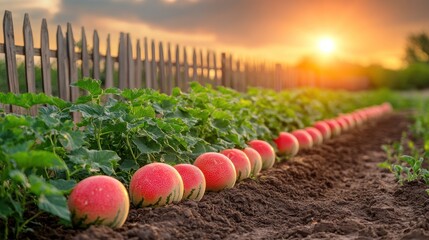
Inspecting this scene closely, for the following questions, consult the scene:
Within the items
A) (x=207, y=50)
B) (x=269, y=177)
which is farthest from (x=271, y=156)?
(x=207, y=50)

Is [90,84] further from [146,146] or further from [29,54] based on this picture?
[29,54]

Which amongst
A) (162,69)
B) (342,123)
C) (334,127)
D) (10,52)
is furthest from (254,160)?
(342,123)

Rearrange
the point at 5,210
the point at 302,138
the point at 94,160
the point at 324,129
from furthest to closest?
the point at 324,129 < the point at 302,138 < the point at 94,160 < the point at 5,210

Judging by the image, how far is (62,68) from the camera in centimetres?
711

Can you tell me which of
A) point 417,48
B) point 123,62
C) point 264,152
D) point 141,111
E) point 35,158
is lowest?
point 264,152

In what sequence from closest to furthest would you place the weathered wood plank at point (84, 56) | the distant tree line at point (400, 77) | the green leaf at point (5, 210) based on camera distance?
the green leaf at point (5, 210) < the weathered wood plank at point (84, 56) < the distant tree line at point (400, 77)

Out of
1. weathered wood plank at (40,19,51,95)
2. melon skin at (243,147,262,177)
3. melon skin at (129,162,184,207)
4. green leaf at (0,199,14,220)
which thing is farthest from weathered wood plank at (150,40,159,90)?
green leaf at (0,199,14,220)

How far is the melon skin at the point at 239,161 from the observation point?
5570 mm

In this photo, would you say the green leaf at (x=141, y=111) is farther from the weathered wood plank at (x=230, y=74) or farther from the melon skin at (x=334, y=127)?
the weathered wood plank at (x=230, y=74)

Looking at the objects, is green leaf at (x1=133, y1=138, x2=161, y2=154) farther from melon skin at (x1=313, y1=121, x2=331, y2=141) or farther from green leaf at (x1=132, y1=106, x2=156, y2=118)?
melon skin at (x1=313, y1=121, x2=331, y2=141)

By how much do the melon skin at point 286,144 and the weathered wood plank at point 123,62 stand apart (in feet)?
8.07

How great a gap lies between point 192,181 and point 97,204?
1.08 metres

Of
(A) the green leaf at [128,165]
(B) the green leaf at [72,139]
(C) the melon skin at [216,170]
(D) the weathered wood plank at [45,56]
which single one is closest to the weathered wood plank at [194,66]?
(D) the weathered wood plank at [45,56]

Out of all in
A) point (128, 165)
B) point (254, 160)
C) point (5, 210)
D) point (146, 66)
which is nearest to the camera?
point (5, 210)
